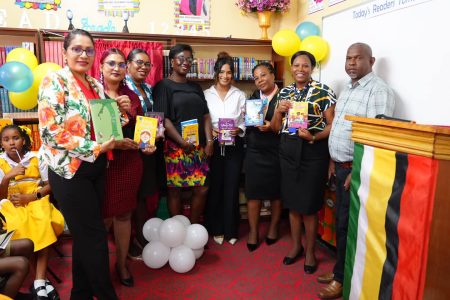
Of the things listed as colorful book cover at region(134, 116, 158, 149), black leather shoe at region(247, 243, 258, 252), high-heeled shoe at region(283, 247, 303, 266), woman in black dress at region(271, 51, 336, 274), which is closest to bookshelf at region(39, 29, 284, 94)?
woman in black dress at region(271, 51, 336, 274)

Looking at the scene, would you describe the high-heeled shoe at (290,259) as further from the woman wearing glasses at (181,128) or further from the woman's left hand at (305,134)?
the woman's left hand at (305,134)

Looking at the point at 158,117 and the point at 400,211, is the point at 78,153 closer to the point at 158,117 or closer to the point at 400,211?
the point at 158,117

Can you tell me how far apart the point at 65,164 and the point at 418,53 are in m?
2.34

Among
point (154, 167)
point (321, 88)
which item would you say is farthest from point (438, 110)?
point (154, 167)

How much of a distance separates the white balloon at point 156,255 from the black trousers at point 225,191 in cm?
72

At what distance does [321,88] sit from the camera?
2590mm

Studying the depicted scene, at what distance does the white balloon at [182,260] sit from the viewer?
2.66 m

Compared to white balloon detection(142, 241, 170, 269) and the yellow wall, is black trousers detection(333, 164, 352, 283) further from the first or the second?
the yellow wall

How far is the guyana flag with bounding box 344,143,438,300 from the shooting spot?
1343 mm

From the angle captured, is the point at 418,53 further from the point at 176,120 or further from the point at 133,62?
the point at 133,62

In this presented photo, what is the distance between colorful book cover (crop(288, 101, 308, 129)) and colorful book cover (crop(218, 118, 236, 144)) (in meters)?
0.64

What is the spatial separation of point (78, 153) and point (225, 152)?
1673 millimetres

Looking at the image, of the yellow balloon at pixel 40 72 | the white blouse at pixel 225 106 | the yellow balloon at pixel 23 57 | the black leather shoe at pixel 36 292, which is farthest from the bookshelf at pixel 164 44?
the black leather shoe at pixel 36 292

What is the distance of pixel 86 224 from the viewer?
6.18 ft
